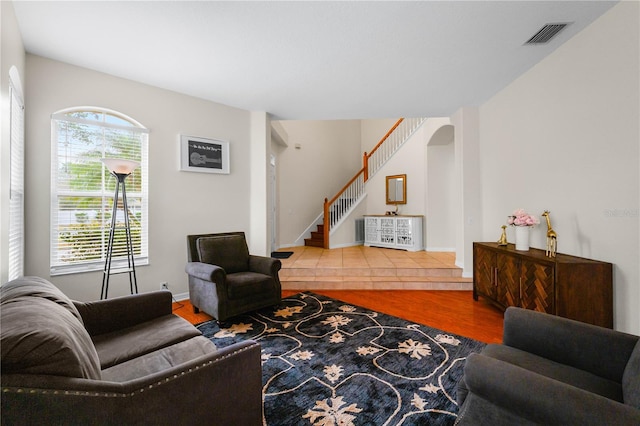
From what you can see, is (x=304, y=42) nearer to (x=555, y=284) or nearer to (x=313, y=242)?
(x=555, y=284)

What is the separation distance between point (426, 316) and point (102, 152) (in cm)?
439

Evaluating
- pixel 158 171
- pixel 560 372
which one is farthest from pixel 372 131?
pixel 560 372

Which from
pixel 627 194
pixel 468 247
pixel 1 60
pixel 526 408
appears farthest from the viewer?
pixel 468 247

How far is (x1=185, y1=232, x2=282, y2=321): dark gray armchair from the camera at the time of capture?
9.84ft

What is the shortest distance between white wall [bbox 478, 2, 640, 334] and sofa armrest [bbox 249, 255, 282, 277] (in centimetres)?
320

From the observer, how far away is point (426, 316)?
331cm

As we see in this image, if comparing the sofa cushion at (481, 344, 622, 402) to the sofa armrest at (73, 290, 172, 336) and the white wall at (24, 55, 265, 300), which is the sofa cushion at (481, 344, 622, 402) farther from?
the white wall at (24, 55, 265, 300)

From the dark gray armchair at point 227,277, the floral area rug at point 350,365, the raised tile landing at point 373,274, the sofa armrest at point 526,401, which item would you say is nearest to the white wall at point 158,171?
the dark gray armchair at point 227,277

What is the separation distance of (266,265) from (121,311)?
1726 mm

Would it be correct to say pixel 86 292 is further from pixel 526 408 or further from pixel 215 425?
pixel 526 408

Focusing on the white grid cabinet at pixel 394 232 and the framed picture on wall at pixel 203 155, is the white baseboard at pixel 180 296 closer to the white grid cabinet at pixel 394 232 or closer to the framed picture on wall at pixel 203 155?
the framed picture on wall at pixel 203 155

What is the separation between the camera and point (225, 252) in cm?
361

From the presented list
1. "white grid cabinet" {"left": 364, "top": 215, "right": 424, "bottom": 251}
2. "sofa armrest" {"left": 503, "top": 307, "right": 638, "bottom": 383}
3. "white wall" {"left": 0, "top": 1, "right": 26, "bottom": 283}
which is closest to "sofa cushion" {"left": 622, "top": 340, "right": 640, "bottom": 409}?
"sofa armrest" {"left": 503, "top": 307, "right": 638, "bottom": 383}

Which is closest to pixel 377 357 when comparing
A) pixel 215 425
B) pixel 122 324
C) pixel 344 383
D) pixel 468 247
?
pixel 344 383
